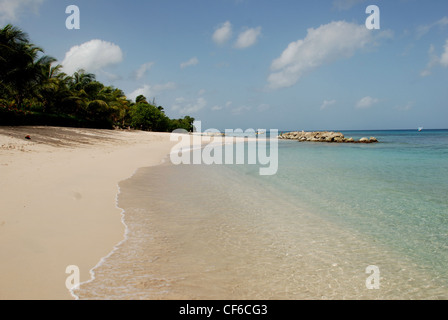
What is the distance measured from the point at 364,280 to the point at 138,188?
22.3 ft

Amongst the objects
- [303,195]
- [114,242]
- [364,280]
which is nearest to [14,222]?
[114,242]

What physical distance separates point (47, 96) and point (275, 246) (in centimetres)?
3883

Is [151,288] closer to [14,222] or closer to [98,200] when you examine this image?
[14,222]

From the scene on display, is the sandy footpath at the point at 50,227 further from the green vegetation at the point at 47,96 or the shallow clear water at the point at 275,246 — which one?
the green vegetation at the point at 47,96

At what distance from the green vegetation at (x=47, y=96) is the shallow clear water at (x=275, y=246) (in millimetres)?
20522

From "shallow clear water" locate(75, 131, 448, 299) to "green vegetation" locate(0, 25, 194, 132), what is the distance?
20.5 meters

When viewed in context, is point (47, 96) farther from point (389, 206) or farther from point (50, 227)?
point (389, 206)

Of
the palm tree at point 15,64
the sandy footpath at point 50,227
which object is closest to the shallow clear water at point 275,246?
the sandy footpath at point 50,227

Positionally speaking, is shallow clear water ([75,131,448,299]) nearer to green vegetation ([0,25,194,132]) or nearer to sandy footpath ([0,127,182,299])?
sandy footpath ([0,127,182,299])

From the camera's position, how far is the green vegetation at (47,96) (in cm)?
2144

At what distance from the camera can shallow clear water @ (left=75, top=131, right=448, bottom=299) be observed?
127 inches

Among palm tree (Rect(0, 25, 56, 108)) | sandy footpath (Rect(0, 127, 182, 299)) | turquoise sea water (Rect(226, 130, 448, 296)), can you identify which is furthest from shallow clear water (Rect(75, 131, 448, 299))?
palm tree (Rect(0, 25, 56, 108))

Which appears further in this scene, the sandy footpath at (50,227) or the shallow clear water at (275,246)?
the shallow clear water at (275,246)

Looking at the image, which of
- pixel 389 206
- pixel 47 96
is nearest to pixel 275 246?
pixel 389 206
